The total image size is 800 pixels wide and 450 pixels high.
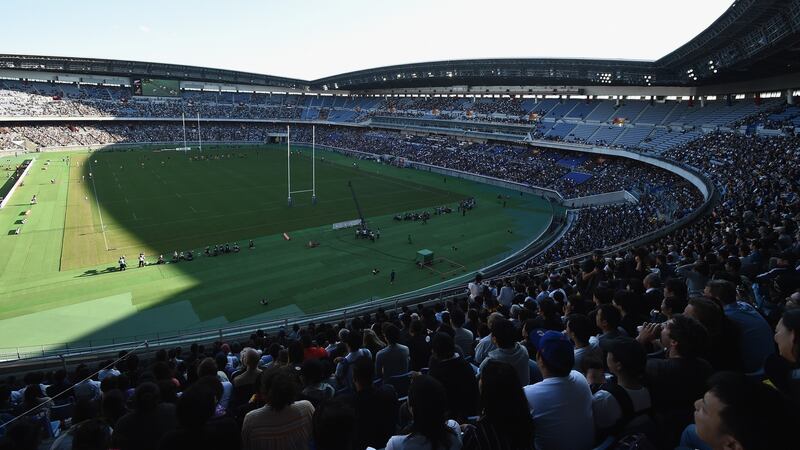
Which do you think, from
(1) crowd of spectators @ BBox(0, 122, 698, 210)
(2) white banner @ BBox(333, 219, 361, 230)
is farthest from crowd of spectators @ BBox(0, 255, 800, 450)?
(1) crowd of spectators @ BBox(0, 122, 698, 210)

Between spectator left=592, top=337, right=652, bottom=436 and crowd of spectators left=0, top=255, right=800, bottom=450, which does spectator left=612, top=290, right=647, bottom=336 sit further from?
spectator left=592, top=337, right=652, bottom=436

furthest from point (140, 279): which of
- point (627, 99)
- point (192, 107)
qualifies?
point (192, 107)

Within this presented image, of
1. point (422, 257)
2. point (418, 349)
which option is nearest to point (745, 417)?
point (418, 349)

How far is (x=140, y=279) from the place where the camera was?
2811cm

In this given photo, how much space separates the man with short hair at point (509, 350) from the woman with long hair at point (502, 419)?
1812 millimetres

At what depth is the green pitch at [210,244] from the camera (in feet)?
79.3

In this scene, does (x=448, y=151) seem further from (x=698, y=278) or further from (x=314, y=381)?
(x=314, y=381)

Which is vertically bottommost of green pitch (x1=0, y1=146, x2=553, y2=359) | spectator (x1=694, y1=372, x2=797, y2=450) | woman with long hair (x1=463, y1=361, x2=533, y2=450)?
green pitch (x1=0, y1=146, x2=553, y2=359)

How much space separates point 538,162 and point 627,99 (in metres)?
16.4

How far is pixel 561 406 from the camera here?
394 centimetres

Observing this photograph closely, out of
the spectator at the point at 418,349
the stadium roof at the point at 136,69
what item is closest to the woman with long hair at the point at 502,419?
the spectator at the point at 418,349

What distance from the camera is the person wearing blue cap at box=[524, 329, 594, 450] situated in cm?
393

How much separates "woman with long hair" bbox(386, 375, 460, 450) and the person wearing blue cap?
0.83 m

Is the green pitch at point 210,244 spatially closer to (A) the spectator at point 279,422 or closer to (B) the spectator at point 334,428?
(A) the spectator at point 279,422
